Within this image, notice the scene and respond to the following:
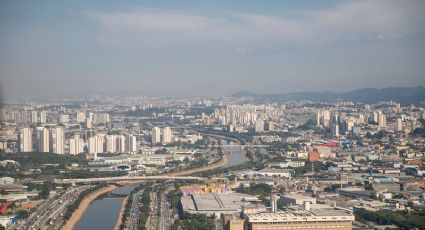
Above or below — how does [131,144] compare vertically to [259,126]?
below

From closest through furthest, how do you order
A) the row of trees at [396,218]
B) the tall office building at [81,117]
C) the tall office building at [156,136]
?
1. the row of trees at [396,218]
2. the tall office building at [156,136]
3. the tall office building at [81,117]

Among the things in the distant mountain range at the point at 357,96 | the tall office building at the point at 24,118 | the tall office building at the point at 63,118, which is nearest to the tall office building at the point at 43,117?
the tall office building at the point at 63,118

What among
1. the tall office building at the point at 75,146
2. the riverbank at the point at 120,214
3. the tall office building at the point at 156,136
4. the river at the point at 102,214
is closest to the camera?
the riverbank at the point at 120,214

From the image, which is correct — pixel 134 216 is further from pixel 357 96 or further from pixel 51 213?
Answer: pixel 357 96

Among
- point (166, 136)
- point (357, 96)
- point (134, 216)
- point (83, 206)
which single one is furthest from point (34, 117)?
point (357, 96)

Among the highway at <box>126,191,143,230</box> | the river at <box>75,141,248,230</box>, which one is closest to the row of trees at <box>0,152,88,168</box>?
the river at <box>75,141,248,230</box>

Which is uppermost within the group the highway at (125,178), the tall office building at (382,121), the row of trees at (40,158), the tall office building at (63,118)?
the tall office building at (382,121)

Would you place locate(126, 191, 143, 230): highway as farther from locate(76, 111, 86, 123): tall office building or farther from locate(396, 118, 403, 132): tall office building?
locate(76, 111, 86, 123): tall office building

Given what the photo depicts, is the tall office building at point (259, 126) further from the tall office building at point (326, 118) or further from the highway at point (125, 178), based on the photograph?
the highway at point (125, 178)
